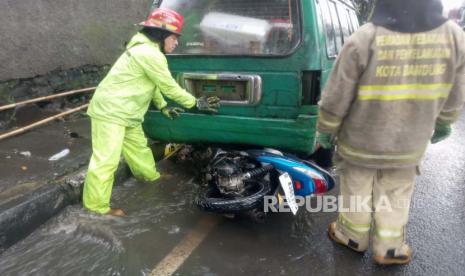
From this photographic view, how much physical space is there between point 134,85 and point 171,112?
0.41m

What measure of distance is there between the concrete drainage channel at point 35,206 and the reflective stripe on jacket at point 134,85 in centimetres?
73

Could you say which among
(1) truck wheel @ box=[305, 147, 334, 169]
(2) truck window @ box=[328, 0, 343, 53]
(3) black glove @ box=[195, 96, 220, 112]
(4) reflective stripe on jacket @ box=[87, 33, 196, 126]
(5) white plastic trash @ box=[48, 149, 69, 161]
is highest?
(2) truck window @ box=[328, 0, 343, 53]

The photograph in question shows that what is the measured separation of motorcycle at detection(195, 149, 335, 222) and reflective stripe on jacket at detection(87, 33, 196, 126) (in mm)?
691

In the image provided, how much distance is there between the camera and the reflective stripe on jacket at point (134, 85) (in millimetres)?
2939

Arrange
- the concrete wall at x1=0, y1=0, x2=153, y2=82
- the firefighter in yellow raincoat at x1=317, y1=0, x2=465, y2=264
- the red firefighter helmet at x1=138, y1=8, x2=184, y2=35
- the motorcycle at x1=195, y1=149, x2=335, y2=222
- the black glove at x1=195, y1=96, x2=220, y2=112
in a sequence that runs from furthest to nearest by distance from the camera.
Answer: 1. the concrete wall at x1=0, y1=0, x2=153, y2=82
2. the black glove at x1=195, y1=96, x2=220, y2=112
3. the red firefighter helmet at x1=138, y1=8, x2=184, y2=35
4. the motorcycle at x1=195, y1=149, x2=335, y2=222
5. the firefighter in yellow raincoat at x1=317, y1=0, x2=465, y2=264

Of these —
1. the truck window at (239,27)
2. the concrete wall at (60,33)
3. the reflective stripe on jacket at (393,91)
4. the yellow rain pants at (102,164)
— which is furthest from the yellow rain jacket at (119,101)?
the concrete wall at (60,33)

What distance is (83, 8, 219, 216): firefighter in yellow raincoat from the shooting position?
9.64ft

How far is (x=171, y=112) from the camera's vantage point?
10.8 feet

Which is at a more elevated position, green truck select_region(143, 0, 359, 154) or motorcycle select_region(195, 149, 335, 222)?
green truck select_region(143, 0, 359, 154)

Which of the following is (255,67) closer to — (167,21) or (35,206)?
(167,21)

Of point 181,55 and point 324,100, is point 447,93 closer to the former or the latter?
point 324,100

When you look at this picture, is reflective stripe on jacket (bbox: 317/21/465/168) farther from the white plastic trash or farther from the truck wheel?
the white plastic trash

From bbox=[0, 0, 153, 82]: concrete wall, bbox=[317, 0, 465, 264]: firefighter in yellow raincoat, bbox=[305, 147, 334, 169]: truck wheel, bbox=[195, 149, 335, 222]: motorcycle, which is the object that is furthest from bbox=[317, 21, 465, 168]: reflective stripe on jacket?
bbox=[0, 0, 153, 82]: concrete wall

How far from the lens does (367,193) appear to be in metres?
2.49
